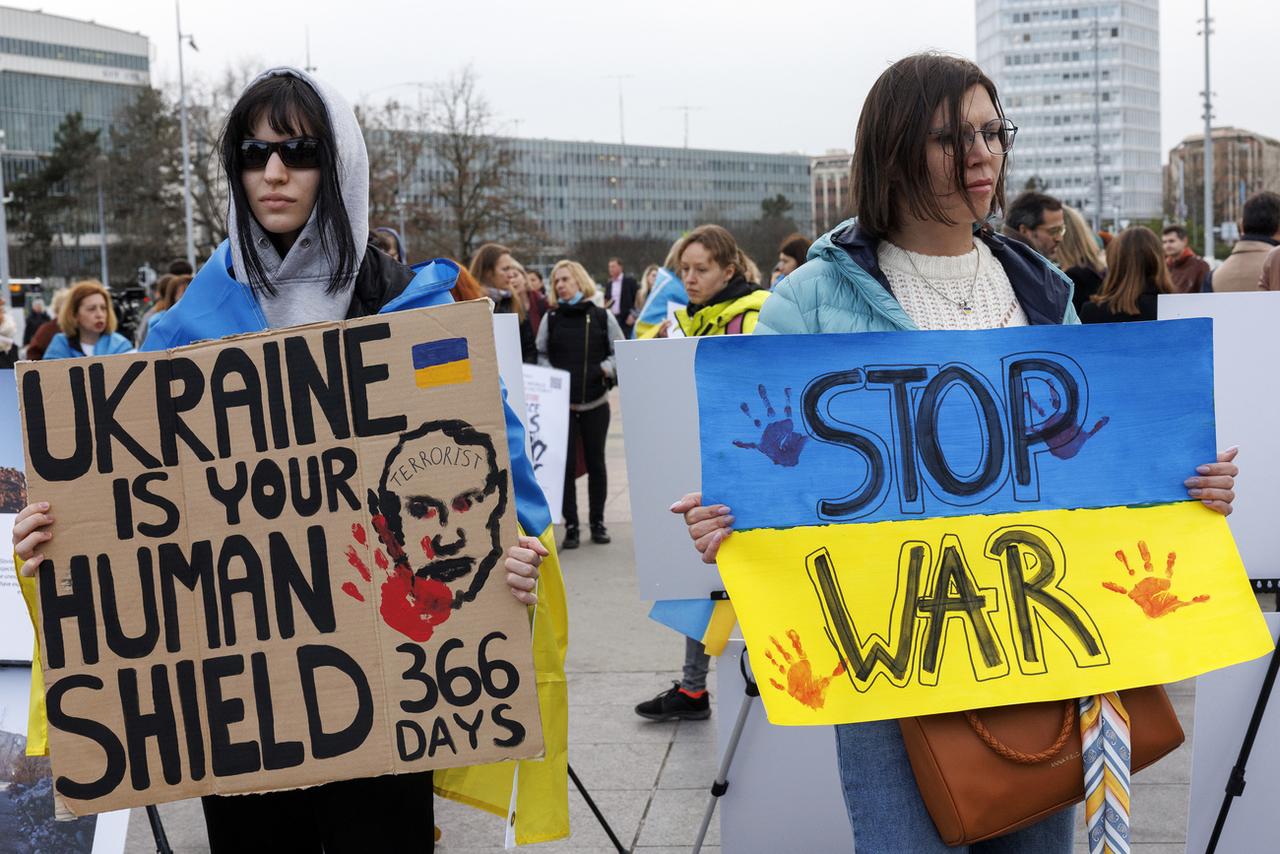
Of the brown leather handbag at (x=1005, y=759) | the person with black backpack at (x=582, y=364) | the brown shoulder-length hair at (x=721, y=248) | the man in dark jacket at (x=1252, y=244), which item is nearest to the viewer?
the brown leather handbag at (x=1005, y=759)

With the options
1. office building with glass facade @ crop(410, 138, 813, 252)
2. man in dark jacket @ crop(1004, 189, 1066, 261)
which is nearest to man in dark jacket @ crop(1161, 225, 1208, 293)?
man in dark jacket @ crop(1004, 189, 1066, 261)

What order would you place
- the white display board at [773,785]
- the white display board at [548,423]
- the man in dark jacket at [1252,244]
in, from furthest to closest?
the white display board at [548,423]
the man in dark jacket at [1252,244]
the white display board at [773,785]

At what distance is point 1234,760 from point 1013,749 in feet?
4.81

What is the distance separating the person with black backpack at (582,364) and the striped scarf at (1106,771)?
705cm

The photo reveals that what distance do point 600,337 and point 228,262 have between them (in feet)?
22.0

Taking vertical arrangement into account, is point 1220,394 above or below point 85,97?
below

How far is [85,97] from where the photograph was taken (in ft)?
345

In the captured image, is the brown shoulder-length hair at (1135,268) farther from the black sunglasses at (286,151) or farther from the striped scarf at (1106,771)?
the black sunglasses at (286,151)

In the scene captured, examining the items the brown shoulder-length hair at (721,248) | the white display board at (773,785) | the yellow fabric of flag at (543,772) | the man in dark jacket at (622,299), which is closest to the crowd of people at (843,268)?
the yellow fabric of flag at (543,772)

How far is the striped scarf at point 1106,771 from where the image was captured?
2.21 meters

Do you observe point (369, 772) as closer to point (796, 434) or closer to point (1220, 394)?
point (796, 434)

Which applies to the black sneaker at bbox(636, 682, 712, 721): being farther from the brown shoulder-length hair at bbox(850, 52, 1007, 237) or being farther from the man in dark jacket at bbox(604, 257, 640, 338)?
the man in dark jacket at bbox(604, 257, 640, 338)

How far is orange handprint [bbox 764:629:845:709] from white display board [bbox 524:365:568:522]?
573 centimetres

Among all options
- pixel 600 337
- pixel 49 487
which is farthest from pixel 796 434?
pixel 600 337
